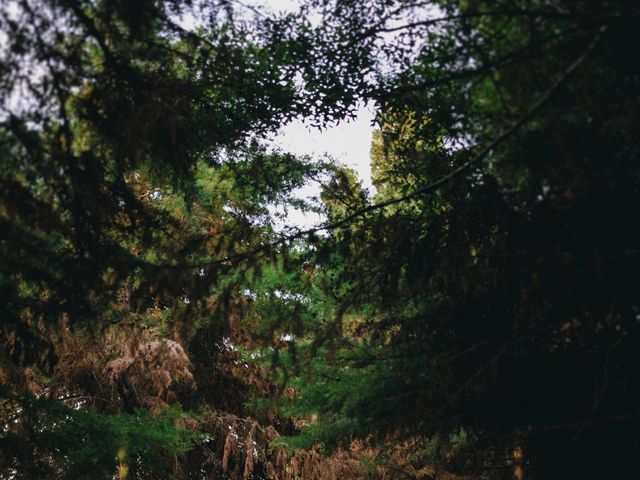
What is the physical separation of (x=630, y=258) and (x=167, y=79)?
318cm

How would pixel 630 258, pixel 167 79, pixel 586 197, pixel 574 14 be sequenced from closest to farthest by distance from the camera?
pixel 574 14 < pixel 586 197 < pixel 630 258 < pixel 167 79

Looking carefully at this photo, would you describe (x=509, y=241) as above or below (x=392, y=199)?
below

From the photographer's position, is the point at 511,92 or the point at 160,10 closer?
the point at 511,92

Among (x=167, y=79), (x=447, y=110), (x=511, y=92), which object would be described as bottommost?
(x=511, y=92)

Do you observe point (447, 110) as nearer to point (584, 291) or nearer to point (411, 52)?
point (411, 52)

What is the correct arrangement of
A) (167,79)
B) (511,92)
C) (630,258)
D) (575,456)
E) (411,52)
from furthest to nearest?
(575,456) → (411,52) → (167,79) → (630,258) → (511,92)

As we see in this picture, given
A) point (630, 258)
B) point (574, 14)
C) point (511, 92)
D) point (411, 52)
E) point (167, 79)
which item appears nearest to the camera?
point (574, 14)

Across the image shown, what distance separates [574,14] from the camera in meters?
2.47

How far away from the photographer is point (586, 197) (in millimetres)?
3043

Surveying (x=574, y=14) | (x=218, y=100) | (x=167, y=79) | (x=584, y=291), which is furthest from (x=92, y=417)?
(x=574, y=14)

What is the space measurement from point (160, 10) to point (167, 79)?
0.43m

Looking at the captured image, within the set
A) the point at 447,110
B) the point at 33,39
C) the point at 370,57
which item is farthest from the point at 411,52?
the point at 33,39

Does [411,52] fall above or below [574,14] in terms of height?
above

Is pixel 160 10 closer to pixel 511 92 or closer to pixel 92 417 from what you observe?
pixel 511 92
